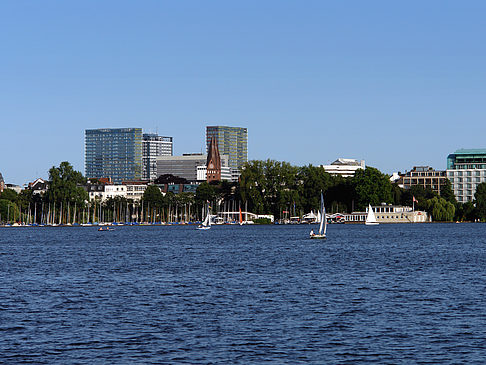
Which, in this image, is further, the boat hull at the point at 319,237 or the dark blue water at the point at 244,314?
the boat hull at the point at 319,237

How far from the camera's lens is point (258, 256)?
8812 centimetres

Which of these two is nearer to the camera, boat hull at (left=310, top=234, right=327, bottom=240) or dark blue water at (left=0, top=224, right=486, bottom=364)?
dark blue water at (left=0, top=224, right=486, bottom=364)

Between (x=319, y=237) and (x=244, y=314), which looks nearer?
(x=244, y=314)

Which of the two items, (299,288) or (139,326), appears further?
(299,288)

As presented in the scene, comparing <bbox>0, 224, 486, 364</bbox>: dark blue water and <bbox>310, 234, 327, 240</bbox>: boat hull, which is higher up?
<bbox>310, 234, 327, 240</bbox>: boat hull

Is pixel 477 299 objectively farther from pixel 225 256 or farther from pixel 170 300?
pixel 225 256

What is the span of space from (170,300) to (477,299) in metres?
17.0

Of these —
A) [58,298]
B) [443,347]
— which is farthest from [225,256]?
[443,347]

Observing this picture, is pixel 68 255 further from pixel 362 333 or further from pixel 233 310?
pixel 362 333

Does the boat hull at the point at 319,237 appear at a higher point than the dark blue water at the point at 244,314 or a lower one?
higher

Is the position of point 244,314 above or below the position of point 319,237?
below

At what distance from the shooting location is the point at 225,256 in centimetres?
8856

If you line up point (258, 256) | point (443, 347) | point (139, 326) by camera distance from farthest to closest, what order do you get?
point (258, 256) → point (139, 326) → point (443, 347)

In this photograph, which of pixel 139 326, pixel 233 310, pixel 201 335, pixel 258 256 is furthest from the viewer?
pixel 258 256
